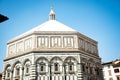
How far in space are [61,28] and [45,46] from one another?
14.5 ft

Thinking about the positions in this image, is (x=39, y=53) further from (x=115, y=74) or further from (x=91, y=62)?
(x=115, y=74)

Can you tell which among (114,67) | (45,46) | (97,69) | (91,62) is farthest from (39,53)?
(114,67)

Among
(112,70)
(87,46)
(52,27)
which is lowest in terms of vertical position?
(112,70)

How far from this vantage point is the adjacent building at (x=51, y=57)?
23.9 m

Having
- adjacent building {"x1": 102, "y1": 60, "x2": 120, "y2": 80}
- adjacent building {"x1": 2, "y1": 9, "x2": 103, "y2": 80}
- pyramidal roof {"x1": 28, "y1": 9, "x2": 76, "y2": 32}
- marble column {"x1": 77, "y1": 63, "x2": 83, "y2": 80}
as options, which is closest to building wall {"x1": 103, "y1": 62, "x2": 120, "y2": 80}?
adjacent building {"x1": 102, "y1": 60, "x2": 120, "y2": 80}

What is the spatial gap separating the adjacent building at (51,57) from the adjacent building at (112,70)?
43.4 ft

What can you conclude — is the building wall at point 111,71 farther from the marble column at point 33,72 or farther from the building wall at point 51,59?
the marble column at point 33,72

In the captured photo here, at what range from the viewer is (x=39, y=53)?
24.4 meters

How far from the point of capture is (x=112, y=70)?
41938 millimetres

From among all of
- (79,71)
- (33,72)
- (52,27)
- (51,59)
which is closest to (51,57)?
(51,59)

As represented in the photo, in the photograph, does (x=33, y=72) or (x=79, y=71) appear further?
(x=79, y=71)

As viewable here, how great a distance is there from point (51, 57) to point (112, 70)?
22.8m

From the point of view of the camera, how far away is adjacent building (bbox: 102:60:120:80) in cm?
4053

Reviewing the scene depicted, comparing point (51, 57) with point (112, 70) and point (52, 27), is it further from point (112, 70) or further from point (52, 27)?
point (112, 70)
